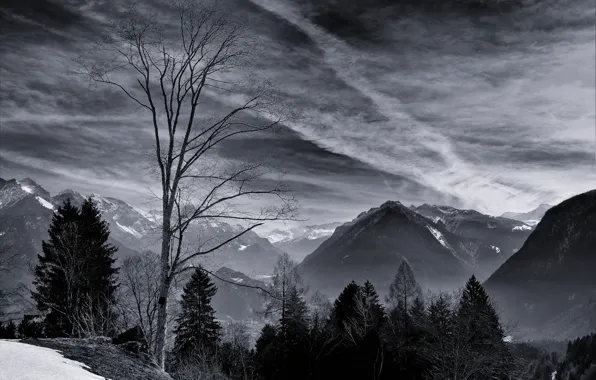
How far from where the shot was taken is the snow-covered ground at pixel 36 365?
7.83 metres

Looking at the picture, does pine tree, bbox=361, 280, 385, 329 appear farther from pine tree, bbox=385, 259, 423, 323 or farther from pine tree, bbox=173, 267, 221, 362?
pine tree, bbox=173, 267, 221, 362

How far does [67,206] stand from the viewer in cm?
3566

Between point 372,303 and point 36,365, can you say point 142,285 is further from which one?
point 372,303

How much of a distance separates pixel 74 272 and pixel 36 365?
2261 centimetres

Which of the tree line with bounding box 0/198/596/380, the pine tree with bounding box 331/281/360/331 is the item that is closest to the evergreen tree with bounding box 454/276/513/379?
the tree line with bounding box 0/198/596/380

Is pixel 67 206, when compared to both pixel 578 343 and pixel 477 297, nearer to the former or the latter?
pixel 477 297

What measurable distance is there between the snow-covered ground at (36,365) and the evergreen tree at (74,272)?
59.1ft

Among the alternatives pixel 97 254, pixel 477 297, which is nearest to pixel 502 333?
pixel 477 297

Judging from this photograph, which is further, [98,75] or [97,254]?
[97,254]

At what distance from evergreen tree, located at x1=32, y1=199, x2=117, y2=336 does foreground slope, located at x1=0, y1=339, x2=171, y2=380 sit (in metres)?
16.7

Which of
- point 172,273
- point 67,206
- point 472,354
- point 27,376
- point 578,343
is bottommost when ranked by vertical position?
point 578,343

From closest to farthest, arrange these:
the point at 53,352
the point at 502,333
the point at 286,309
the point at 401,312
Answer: the point at 53,352 < the point at 502,333 < the point at 286,309 < the point at 401,312

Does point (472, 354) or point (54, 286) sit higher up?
point (54, 286)

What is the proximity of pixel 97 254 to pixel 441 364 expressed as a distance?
29.3 metres
